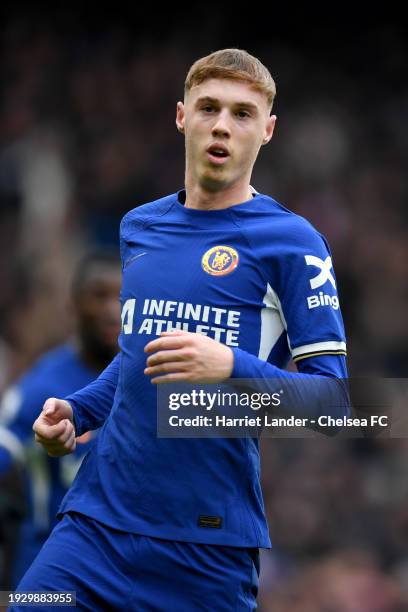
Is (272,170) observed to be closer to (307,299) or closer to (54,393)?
(54,393)

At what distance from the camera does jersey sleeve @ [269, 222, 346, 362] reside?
11.7ft

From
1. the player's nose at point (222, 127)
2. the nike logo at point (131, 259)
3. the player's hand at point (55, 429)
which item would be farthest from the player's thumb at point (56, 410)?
the player's nose at point (222, 127)

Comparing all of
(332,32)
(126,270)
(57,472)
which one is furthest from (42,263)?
(126,270)

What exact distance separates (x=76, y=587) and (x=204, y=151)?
1.35 meters

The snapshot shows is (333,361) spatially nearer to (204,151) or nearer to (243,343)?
(243,343)

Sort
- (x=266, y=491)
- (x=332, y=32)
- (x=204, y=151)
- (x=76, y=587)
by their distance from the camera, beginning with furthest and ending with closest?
(x=332, y=32), (x=266, y=491), (x=204, y=151), (x=76, y=587)

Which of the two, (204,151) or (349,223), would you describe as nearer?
(204,151)

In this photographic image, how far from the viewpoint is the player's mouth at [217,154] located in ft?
12.3

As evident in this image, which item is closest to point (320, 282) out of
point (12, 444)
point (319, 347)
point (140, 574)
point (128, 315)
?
point (319, 347)

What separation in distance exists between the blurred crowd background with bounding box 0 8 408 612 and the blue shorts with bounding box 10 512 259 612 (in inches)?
236

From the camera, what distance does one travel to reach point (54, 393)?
650cm

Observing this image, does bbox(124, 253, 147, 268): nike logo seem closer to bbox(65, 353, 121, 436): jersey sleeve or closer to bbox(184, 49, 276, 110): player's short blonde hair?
bbox(65, 353, 121, 436): jersey sleeve

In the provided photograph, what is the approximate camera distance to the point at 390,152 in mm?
11859

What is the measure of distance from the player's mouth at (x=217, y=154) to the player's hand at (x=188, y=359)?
665 millimetres
